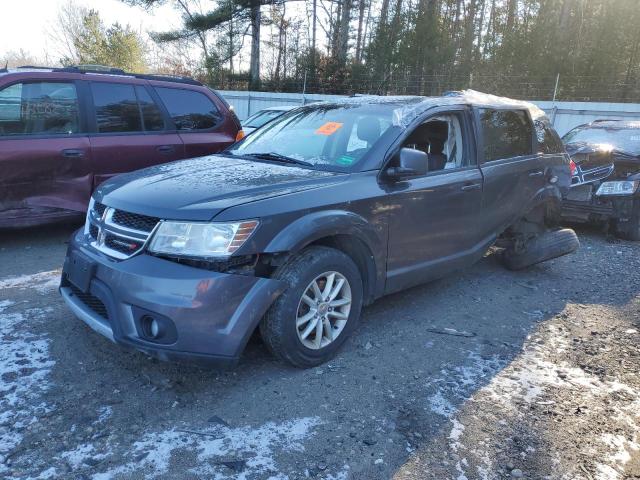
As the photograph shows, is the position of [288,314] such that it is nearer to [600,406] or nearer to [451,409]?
[451,409]

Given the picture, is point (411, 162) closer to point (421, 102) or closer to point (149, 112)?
point (421, 102)

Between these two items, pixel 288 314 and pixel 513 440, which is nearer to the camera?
pixel 513 440

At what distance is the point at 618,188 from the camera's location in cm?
649

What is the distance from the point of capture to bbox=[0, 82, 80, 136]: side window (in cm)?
494

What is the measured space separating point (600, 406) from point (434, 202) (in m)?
1.71

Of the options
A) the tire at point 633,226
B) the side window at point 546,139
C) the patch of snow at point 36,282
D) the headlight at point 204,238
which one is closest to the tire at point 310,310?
the headlight at point 204,238

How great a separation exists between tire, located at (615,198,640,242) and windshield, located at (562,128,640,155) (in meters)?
0.72

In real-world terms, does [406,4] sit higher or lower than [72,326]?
higher

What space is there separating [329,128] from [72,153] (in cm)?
292

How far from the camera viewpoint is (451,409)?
9.37 ft

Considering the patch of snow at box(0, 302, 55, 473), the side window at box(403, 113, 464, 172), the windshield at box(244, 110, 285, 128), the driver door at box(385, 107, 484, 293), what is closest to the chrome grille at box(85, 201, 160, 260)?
the patch of snow at box(0, 302, 55, 473)

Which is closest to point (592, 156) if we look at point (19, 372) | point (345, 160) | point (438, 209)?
point (438, 209)

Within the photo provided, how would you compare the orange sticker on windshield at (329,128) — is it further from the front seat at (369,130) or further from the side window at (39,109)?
the side window at (39,109)

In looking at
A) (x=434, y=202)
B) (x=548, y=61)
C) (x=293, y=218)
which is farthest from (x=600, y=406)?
(x=548, y=61)
